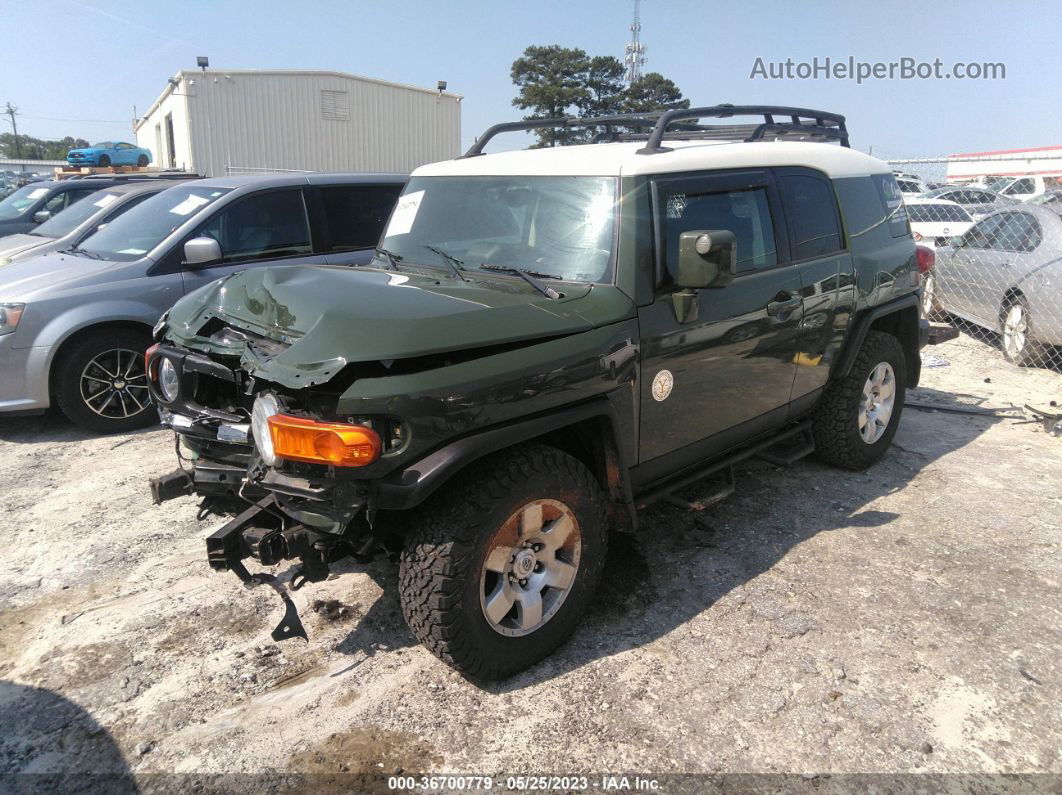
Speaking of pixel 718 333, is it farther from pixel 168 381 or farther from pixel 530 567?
pixel 168 381

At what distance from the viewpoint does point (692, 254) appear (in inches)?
118

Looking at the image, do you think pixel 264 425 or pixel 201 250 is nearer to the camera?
pixel 264 425

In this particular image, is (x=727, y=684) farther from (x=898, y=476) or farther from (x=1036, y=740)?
(x=898, y=476)

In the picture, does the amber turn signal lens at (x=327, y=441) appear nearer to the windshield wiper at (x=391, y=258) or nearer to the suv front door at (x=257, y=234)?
the windshield wiper at (x=391, y=258)

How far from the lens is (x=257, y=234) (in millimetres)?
5996

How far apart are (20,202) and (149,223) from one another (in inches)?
286

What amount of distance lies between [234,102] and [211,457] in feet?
62.4

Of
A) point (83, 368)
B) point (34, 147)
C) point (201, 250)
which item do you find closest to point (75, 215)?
point (83, 368)

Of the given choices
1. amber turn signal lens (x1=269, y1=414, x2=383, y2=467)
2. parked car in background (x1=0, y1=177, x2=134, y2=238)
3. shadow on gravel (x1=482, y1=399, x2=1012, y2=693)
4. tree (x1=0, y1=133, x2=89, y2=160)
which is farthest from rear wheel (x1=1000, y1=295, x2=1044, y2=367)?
tree (x1=0, y1=133, x2=89, y2=160)

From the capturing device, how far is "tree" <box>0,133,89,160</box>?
80.8 metres

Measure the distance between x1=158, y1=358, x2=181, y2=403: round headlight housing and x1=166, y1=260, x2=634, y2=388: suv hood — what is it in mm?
137

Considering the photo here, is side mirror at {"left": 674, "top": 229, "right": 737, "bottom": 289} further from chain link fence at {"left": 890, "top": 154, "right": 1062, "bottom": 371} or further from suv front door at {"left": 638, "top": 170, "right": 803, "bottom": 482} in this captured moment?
chain link fence at {"left": 890, "top": 154, "right": 1062, "bottom": 371}

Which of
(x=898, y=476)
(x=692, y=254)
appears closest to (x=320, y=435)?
(x=692, y=254)

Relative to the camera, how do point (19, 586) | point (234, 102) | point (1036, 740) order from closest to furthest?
point (1036, 740)
point (19, 586)
point (234, 102)
